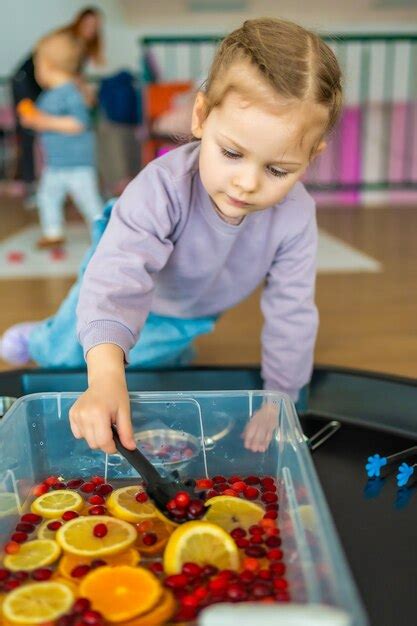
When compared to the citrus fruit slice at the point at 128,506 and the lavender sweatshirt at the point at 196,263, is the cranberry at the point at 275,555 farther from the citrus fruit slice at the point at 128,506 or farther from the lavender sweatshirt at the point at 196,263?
the lavender sweatshirt at the point at 196,263

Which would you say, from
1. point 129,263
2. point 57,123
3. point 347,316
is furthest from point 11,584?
point 57,123

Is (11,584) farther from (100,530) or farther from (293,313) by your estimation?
(293,313)

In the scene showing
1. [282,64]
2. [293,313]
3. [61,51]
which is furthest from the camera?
[61,51]

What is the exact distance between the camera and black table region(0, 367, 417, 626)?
549 millimetres

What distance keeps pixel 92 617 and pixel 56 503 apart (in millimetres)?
200

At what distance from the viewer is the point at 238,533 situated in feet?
1.90

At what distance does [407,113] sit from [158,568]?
363cm

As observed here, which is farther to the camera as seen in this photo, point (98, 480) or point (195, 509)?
point (98, 480)

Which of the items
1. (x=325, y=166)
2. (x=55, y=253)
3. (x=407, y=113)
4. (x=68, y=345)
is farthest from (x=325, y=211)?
(x=68, y=345)

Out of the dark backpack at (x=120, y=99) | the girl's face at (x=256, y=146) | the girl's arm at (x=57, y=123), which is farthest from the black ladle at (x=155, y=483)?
the dark backpack at (x=120, y=99)

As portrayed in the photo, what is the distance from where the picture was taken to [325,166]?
12.3 ft

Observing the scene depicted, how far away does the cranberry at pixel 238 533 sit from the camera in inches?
22.6

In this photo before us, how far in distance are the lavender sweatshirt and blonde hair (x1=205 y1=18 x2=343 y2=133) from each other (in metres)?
0.13

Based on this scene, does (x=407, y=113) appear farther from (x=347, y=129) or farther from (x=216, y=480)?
(x=216, y=480)
